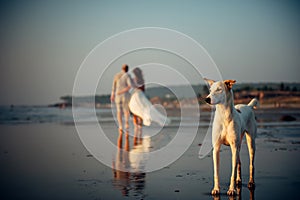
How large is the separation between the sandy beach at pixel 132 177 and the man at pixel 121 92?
6.24 meters

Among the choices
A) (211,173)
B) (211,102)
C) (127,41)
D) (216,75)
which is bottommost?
(211,173)

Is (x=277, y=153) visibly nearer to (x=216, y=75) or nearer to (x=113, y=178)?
(x=216, y=75)

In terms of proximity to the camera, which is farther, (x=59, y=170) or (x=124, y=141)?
(x=124, y=141)

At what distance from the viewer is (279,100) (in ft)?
131

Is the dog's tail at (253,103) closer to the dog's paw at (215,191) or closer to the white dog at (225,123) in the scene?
the white dog at (225,123)

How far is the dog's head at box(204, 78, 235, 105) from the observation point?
21.2 ft

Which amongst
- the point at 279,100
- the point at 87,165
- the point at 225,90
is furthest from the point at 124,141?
the point at 279,100

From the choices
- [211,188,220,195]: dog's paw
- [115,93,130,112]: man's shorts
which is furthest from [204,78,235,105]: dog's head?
[115,93,130,112]: man's shorts

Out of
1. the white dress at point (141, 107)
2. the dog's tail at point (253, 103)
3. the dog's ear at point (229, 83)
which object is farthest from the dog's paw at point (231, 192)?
the white dress at point (141, 107)

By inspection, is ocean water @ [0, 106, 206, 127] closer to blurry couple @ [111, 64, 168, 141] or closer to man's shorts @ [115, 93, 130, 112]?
blurry couple @ [111, 64, 168, 141]

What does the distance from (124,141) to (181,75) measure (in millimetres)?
3296

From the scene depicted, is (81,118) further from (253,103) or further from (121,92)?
(253,103)

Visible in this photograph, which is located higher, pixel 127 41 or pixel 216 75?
pixel 127 41

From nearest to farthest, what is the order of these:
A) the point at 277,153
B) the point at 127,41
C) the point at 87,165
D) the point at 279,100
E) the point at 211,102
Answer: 1. the point at 211,102
2. the point at 87,165
3. the point at 277,153
4. the point at 127,41
5. the point at 279,100
